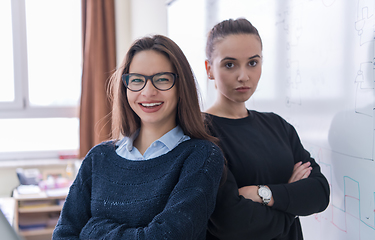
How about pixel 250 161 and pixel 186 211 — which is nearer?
pixel 186 211

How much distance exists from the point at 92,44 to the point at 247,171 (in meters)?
3.27

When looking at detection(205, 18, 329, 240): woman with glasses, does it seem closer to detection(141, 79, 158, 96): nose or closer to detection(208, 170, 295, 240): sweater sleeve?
detection(208, 170, 295, 240): sweater sleeve

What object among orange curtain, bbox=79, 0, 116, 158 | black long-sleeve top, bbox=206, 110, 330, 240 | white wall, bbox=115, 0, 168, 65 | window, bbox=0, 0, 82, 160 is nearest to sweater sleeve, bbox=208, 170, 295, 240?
black long-sleeve top, bbox=206, 110, 330, 240

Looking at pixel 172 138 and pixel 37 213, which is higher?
pixel 172 138

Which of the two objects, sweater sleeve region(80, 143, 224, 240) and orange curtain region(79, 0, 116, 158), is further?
orange curtain region(79, 0, 116, 158)

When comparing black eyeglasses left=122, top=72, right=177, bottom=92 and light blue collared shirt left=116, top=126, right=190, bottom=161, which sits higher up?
black eyeglasses left=122, top=72, right=177, bottom=92

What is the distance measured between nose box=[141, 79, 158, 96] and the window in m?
3.34

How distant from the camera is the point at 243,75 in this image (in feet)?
3.86

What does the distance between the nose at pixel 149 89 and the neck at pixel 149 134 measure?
127 mm

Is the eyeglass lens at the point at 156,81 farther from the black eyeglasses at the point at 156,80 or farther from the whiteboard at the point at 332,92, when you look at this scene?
the whiteboard at the point at 332,92

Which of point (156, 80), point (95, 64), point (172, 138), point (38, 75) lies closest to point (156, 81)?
point (156, 80)

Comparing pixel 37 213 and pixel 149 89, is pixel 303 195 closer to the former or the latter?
pixel 149 89

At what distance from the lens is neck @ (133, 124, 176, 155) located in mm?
1133

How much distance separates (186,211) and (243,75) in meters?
0.50
